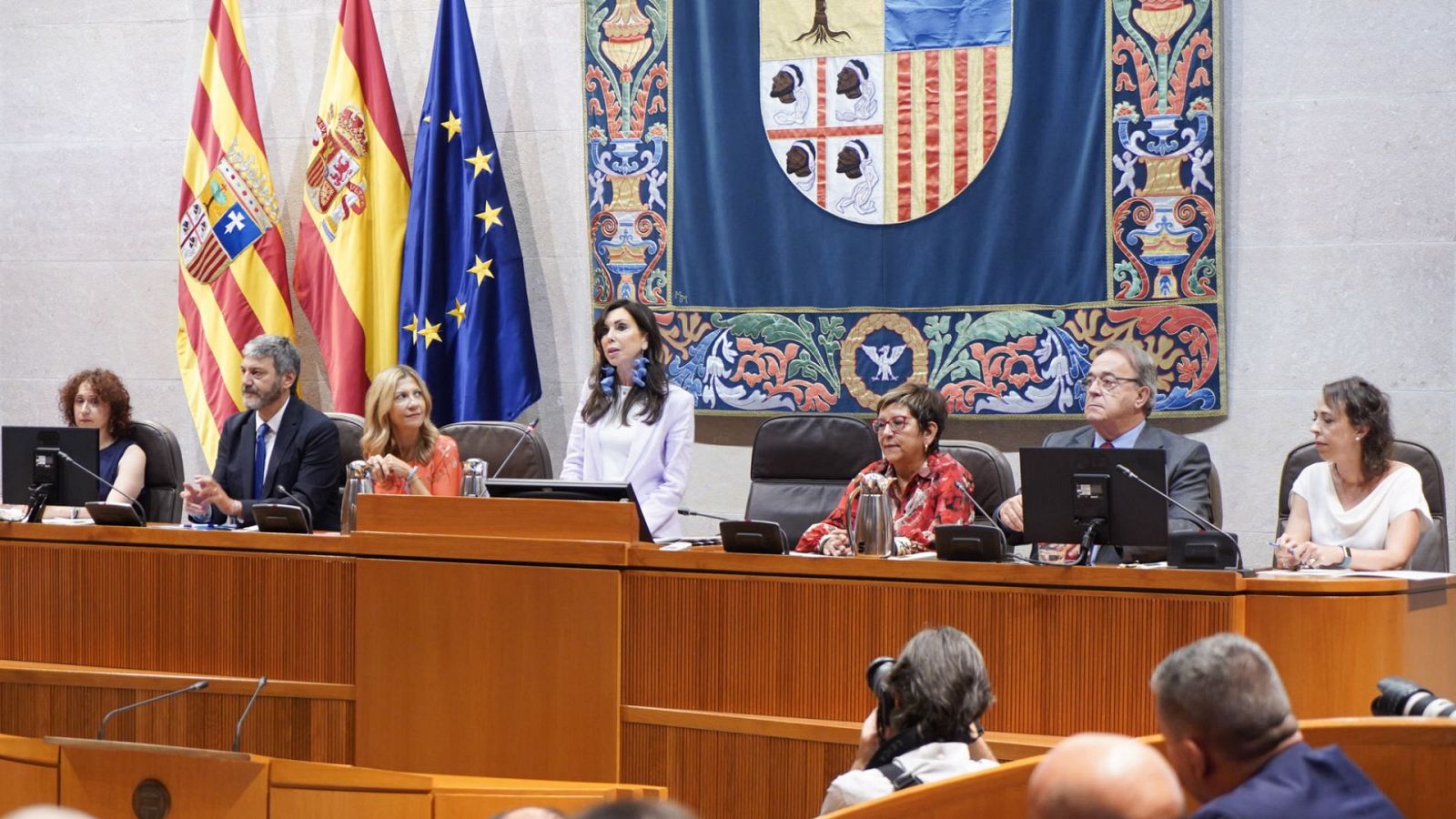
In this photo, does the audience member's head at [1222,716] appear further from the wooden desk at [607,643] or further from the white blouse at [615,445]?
the white blouse at [615,445]

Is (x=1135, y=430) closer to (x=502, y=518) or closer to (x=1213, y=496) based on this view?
(x=1213, y=496)

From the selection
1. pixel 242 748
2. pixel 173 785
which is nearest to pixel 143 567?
pixel 242 748

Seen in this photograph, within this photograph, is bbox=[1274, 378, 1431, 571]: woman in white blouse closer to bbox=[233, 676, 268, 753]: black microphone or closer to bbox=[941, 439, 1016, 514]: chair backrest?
bbox=[941, 439, 1016, 514]: chair backrest

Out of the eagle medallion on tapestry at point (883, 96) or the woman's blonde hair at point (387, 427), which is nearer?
the woman's blonde hair at point (387, 427)

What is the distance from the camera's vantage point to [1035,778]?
1.46 metres

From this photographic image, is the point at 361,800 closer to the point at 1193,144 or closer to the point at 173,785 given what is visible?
the point at 173,785

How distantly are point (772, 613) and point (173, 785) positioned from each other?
1292mm

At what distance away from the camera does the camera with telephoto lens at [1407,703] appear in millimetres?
2406

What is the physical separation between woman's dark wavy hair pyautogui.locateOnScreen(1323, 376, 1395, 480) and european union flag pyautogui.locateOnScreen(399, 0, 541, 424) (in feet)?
9.76

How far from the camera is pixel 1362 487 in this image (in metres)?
3.85

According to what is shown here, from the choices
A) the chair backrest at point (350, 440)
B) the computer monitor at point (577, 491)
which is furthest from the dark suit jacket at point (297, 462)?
the computer monitor at point (577, 491)

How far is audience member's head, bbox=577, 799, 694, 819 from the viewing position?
118 centimetres

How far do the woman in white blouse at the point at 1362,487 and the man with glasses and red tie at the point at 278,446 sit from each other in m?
2.83

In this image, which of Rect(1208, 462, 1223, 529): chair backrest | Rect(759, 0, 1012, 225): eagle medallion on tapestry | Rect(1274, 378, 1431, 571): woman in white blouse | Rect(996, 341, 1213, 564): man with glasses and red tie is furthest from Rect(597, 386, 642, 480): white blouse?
Rect(1274, 378, 1431, 571): woman in white blouse
